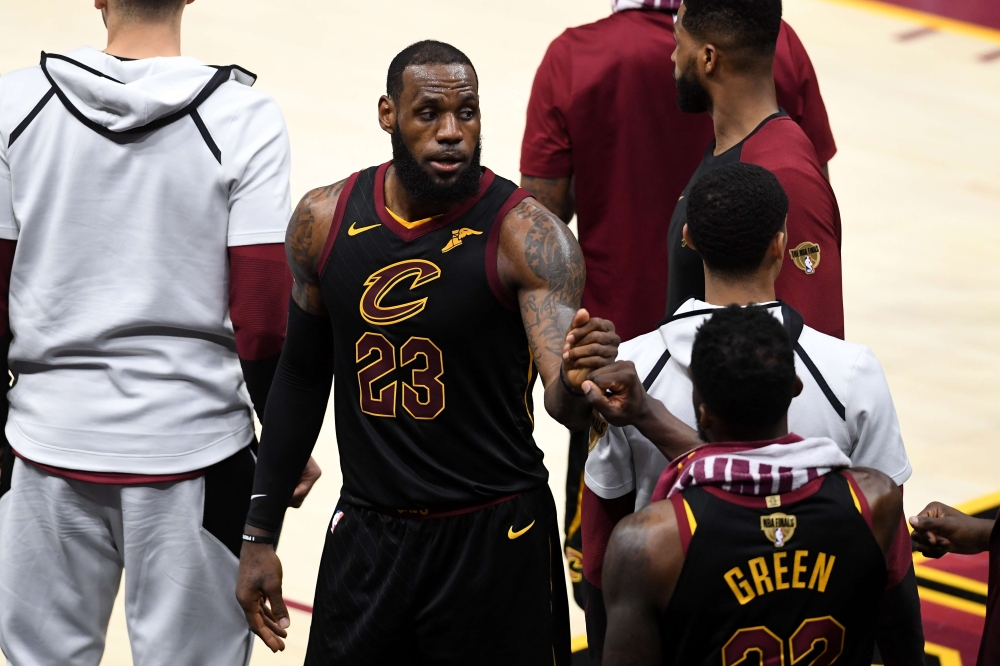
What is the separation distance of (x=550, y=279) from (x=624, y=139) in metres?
1.56

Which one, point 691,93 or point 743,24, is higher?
point 743,24

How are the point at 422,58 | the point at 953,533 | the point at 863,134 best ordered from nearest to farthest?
the point at 953,533, the point at 422,58, the point at 863,134

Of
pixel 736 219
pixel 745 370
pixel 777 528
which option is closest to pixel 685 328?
pixel 736 219

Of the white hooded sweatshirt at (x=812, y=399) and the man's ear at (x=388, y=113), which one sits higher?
the man's ear at (x=388, y=113)

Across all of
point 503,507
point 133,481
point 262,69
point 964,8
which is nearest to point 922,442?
point 503,507

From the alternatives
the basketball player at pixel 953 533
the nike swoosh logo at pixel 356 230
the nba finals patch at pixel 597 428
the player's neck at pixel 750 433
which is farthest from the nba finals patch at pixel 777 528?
the nike swoosh logo at pixel 356 230

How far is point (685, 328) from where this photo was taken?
2727 millimetres

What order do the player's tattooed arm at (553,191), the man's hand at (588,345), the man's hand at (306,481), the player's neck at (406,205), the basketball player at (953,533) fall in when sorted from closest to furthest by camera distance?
the man's hand at (588,345) < the basketball player at (953,533) < the player's neck at (406,205) < the man's hand at (306,481) < the player's tattooed arm at (553,191)

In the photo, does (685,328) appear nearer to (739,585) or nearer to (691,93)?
(739,585)

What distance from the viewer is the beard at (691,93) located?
362 cm

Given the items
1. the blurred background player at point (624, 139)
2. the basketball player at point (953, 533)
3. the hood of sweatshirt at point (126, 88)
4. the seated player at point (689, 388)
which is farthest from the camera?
the blurred background player at point (624, 139)

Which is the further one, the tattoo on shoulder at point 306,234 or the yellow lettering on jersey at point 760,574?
the tattoo on shoulder at point 306,234

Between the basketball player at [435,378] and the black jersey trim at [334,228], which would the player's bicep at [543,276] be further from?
the black jersey trim at [334,228]

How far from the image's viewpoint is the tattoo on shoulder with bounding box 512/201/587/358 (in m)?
2.82
